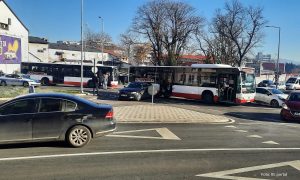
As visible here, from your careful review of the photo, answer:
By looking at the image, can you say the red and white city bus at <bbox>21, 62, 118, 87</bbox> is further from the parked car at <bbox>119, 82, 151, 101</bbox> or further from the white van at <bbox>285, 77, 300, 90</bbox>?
the white van at <bbox>285, 77, 300, 90</bbox>

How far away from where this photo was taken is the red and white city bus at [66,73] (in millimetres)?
43125

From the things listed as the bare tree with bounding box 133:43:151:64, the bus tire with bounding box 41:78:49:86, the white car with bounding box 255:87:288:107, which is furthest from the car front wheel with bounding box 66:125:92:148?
the bare tree with bounding box 133:43:151:64

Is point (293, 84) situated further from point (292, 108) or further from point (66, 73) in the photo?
point (292, 108)

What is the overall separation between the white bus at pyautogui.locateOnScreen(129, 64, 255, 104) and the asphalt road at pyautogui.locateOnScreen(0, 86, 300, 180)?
13881mm

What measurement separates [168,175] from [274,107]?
23.1 meters

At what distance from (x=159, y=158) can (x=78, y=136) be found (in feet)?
7.99

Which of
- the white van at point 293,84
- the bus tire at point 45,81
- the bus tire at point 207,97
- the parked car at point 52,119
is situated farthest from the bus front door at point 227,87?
the white van at point 293,84

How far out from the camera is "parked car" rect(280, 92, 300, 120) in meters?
19.4

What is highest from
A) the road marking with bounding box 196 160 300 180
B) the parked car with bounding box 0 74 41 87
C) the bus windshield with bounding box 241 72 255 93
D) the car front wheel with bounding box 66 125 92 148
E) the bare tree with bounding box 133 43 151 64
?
the bare tree with bounding box 133 43 151 64

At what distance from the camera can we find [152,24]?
197 ft

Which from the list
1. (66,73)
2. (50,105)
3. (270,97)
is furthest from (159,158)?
(66,73)

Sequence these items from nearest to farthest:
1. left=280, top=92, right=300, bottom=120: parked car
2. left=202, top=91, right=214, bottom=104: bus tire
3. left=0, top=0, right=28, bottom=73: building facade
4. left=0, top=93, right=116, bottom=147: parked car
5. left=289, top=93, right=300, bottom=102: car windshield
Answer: left=0, top=93, right=116, bottom=147: parked car < left=280, top=92, right=300, bottom=120: parked car < left=289, top=93, right=300, bottom=102: car windshield < left=202, top=91, right=214, bottom=104: bus tire < left=0, top=0, right=28, bottom=73: building facade

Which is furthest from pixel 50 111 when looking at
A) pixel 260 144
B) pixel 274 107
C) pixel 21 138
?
pixel 274 107

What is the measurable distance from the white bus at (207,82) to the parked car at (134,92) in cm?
280
